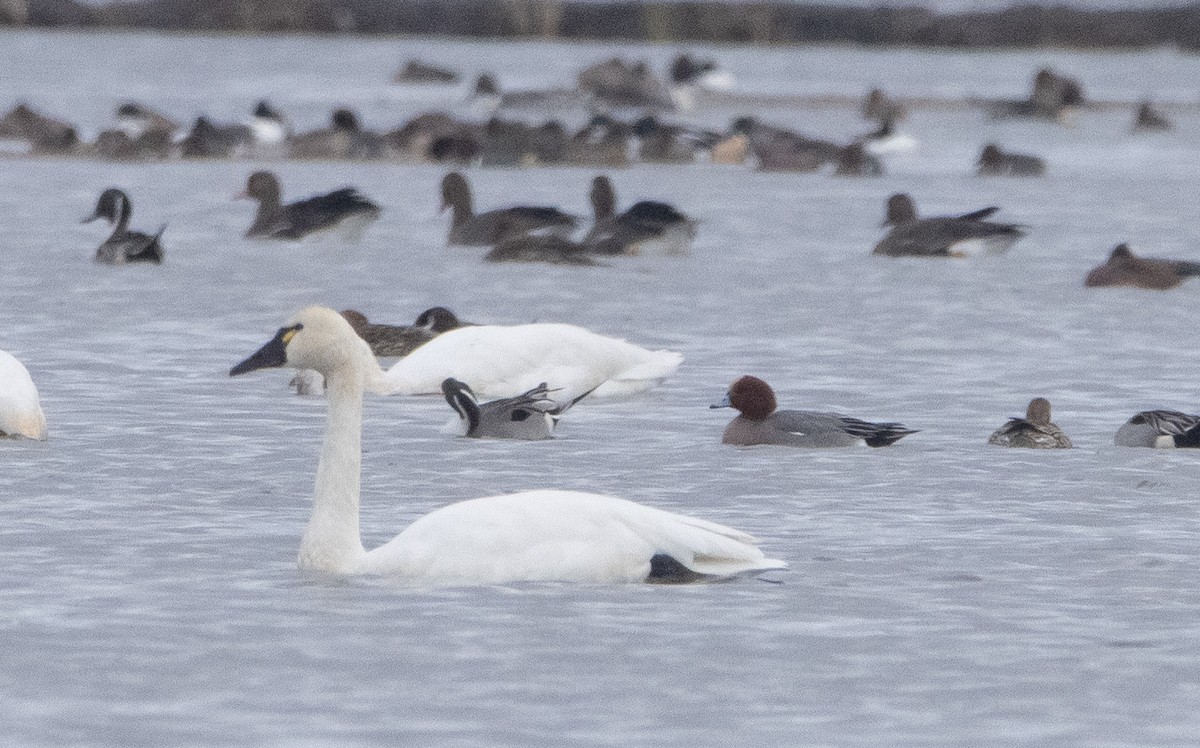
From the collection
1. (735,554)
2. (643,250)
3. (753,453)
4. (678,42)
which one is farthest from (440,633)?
(678,42)

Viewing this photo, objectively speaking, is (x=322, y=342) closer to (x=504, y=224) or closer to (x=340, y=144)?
(x=504, y=224)

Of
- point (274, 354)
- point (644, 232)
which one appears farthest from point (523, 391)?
point (644, 232)

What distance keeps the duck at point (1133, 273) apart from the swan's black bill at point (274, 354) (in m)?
11.5

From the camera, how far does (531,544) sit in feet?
27.8

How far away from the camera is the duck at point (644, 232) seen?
2261 cm

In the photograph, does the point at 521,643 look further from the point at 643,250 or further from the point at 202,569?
the point at 643,250

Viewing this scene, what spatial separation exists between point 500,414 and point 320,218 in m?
11.5

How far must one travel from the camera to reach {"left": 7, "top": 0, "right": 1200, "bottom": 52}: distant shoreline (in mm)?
85125

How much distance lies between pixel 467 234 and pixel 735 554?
49.0 ft

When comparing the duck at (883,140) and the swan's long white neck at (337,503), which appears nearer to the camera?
the swan's long white neck at (337,503)

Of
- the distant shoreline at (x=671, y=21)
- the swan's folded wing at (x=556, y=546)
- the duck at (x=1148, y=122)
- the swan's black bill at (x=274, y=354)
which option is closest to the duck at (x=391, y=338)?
the swan's black bill at (x=274, y=354)

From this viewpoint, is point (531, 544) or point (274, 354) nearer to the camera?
point (531, 544)

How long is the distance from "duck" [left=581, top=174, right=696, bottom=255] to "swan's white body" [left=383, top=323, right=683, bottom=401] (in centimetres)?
873

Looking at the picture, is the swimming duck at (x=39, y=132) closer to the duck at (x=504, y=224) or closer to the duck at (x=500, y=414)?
the duck at (x=504, y=224)
